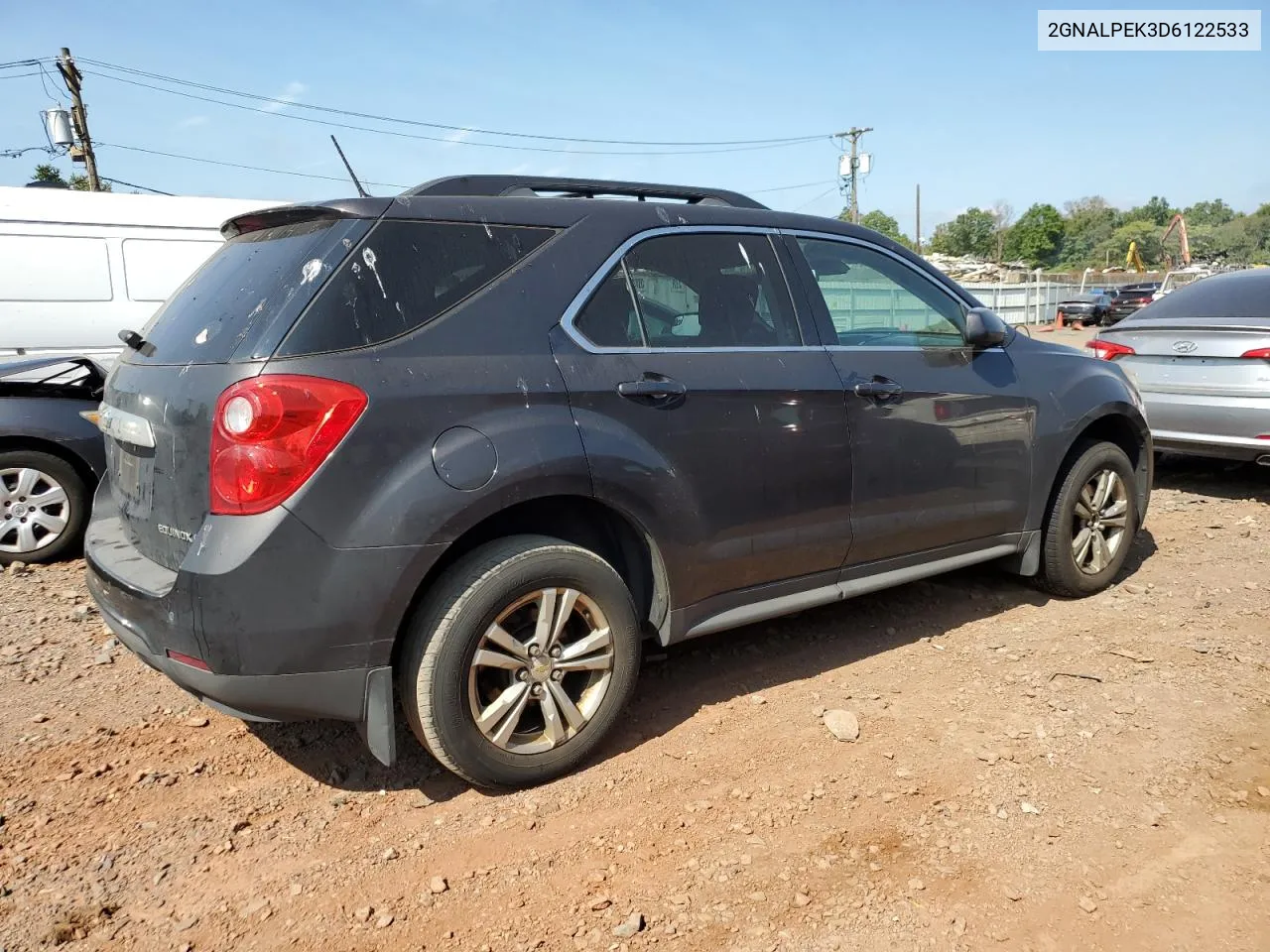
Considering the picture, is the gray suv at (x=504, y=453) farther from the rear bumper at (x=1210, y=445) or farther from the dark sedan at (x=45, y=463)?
the rear bumper at (x=1210, y=445)

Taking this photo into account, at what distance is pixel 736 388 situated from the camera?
3266mm

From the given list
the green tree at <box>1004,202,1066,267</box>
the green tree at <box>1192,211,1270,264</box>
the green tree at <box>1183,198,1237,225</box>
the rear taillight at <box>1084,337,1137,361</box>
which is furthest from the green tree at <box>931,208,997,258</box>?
the rear taillight at <box>1084,337,1137,361</box>

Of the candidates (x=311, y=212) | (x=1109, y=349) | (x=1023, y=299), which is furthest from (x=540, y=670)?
(x=1023, y=299)

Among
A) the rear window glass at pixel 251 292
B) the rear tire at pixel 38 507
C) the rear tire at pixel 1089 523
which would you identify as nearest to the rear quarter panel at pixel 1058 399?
the rear tire at pixel 1089 523

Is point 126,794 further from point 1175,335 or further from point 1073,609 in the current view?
point 1175,335

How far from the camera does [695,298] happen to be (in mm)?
3352

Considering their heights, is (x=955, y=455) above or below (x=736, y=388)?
below

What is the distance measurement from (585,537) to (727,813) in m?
0.97

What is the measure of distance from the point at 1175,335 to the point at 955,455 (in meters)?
3.90

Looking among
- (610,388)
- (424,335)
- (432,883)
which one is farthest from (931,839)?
(424,335)

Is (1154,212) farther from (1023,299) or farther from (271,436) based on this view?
(271,436)

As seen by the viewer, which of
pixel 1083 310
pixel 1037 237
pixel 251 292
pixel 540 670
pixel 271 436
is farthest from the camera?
pixel 1037 237

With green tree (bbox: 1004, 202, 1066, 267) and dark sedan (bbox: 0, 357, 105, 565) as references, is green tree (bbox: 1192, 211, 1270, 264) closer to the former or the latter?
green tree (bbox: 1004, 202, 1066, 267)

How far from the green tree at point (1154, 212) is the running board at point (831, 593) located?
12324cm
